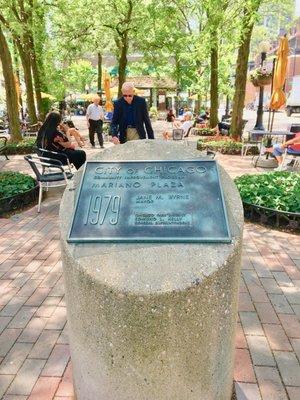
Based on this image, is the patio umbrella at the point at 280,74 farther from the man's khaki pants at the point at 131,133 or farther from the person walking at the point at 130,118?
the man's khaki pants at the point at 131,133

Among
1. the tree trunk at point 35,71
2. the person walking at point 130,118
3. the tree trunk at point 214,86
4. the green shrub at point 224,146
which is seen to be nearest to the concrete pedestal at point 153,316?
the person walking at point 130,118

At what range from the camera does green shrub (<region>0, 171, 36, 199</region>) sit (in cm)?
659

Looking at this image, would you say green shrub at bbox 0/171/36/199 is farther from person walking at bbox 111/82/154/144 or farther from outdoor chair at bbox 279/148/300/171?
outdoor chair at bbox 279/148/300/171

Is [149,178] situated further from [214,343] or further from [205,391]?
[205,391]

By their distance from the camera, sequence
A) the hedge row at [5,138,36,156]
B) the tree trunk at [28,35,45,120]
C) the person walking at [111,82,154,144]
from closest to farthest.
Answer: the person walking at [111,82,154,144] < the hedge row at [5,138,36,156] < the tree trunk at [28,35,45,120]

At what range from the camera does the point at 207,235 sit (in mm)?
2219

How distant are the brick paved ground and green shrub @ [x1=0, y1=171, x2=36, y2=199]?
1.41m

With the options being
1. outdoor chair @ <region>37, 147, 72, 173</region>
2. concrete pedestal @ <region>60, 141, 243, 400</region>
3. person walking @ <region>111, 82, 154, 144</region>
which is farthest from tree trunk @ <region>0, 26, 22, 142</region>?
concrete pedestal @ <region>60, 141, 243, 400</region>

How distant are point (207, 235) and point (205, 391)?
0.85 meters

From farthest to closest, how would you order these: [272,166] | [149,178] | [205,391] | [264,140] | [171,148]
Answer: [264,140] < [272,166] < [171,148] < [149,178] < [205,391]

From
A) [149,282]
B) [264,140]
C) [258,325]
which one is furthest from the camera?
[264,140]

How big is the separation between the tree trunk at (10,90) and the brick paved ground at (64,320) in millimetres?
8326

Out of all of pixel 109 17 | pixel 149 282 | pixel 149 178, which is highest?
pixel 109 17

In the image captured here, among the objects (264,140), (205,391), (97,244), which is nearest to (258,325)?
(205,391)
